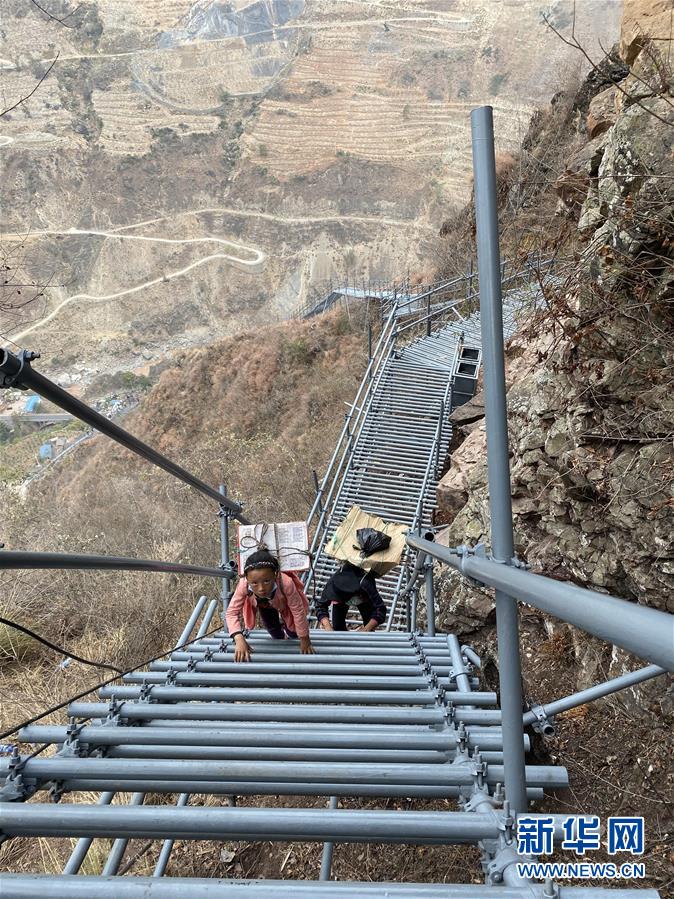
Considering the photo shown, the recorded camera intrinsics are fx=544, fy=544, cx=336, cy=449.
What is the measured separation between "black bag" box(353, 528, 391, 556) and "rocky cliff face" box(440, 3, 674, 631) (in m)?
1.25

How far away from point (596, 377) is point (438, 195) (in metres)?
58.6

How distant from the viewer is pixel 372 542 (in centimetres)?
486

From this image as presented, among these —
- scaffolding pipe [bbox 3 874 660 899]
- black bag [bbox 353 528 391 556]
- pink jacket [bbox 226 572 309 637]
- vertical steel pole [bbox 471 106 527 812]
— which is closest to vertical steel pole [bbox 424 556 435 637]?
Answer: black bag [bbox 353 528 391 556]

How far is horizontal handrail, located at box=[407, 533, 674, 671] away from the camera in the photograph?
2.11 ft

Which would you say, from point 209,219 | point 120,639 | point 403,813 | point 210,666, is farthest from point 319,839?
point 209,219

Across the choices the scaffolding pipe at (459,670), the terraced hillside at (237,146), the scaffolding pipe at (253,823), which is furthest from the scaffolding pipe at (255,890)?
the terraced hillside at (237,146)

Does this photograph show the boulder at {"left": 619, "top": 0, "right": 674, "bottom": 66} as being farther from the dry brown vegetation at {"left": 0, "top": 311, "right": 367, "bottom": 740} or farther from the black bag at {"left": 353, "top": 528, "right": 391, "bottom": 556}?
the dry brown vegetation at {"left": 0, "top": 311, "right": 367, "bottom": 740}

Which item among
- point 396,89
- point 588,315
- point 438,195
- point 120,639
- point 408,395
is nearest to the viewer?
point 588,315

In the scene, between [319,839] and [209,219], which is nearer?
[319,839]

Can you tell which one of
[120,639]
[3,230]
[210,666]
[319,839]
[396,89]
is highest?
[396,89]

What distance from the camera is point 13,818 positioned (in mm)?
1071

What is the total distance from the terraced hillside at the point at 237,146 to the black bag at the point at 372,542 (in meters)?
46.9

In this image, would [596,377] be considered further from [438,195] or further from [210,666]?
[438,195]

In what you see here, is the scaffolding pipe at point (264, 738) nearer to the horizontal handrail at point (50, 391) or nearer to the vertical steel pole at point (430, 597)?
the horizontal handrail at point (50, 391)
